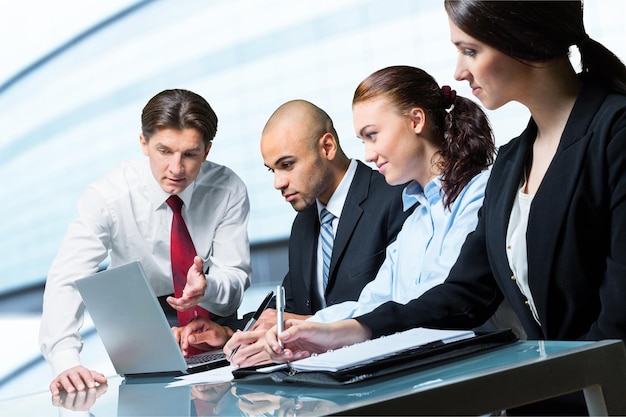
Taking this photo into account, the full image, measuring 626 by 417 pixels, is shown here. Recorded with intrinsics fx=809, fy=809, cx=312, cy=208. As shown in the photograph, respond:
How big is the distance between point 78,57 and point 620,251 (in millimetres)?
7164

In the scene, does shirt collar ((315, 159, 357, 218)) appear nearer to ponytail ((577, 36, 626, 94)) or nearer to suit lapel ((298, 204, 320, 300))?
suit lapel ((298, 204, 320, 300))

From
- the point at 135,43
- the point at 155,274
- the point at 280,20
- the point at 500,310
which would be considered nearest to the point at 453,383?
the point at 500,310

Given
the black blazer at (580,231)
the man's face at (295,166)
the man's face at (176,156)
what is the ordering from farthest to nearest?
the man's face at (176,156), the man's face at (295,166), the black blazer at (580,231)

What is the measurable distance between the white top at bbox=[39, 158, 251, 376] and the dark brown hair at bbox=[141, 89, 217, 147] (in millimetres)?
190

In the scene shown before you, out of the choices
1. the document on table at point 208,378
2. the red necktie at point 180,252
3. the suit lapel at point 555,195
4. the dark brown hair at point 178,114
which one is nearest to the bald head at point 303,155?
the dark brown hair at point 178,114

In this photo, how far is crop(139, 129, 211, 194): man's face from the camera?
3.01 meters

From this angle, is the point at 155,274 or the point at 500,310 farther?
the point at 155,274

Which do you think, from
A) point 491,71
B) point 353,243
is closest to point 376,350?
point 491,71

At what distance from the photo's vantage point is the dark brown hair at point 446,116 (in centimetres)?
221

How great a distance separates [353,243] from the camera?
104 inches

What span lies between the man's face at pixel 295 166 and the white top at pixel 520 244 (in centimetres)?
132

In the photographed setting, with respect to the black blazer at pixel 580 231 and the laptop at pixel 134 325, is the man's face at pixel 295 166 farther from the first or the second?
the black blazer at pixel 580 231

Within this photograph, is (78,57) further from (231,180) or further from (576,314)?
(576,314)

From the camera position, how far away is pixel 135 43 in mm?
7699
